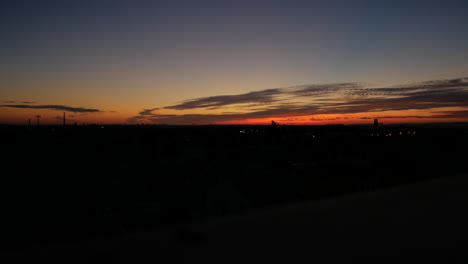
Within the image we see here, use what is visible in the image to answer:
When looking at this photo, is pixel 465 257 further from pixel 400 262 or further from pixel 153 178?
pixel 153 178

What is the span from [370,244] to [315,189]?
10.6 m

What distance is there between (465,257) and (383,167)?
1739 centimetres

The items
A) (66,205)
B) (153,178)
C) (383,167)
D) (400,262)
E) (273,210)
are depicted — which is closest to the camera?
(400,262)

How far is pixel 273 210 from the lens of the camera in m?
1.43

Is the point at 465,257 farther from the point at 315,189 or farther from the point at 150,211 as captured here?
the point at 315,189

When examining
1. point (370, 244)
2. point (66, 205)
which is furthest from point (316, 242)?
point (66, 205)

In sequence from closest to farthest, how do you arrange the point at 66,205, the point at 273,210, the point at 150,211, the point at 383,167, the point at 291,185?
the point at 273,210
the point at 150,211
the point at 66,205
the point at 291,185
the point at 383,167

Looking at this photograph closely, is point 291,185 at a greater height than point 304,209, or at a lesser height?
lesser

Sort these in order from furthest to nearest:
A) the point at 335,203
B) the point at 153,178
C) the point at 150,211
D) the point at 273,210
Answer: the point at 153,178, the point at 150,211, the point at 335,203, the point at 273,210

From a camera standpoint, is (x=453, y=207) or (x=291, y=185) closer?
(x=453, y=207)

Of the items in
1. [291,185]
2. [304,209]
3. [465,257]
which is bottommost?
[291,185]

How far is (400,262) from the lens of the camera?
3.66 feet

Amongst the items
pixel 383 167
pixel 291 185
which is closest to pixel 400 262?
pixel 291 185

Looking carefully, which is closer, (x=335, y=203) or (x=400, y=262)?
(x=400, y=262)
